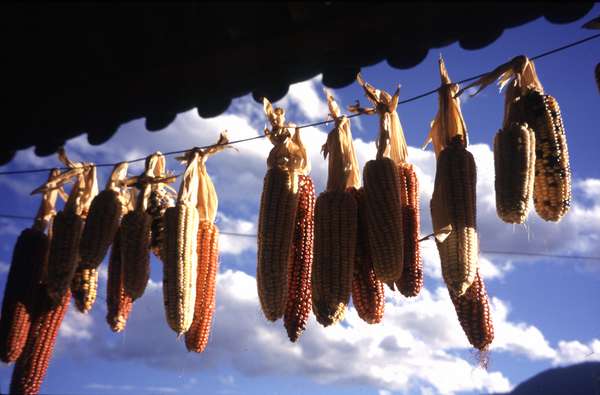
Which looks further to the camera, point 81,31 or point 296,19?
point 81,31

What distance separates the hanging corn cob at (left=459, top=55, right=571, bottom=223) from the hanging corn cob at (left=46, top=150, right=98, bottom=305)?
3068 mm

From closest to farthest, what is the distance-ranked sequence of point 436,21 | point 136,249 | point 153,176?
point 436,21, point 136,249, point 153,176

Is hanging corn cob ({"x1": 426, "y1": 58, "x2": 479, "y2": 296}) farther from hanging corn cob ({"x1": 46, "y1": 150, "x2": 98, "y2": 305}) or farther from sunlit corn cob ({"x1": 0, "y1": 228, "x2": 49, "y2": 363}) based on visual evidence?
sunlit corn cob ({"x1": 0, "y1": 228, "x2": 49, "y2": 363})

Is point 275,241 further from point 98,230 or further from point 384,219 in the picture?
point 98,230

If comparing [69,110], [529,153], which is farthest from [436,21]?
[69,110]

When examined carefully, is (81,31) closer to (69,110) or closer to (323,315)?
(69,110)

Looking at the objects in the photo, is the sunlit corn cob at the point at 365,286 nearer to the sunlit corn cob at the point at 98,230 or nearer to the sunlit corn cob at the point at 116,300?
the sunlit corn cob at the point at 116,300

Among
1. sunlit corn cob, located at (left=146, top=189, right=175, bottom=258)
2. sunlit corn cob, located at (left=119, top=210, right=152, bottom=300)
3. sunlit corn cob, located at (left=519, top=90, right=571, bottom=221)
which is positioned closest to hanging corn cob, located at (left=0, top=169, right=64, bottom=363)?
sunlit corn cob, located at (left=119, top=210, right=152, bottom=300)

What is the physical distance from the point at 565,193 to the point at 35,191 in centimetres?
430

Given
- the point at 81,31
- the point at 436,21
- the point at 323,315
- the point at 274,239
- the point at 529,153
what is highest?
the point at 81,31

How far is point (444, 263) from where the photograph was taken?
288cm

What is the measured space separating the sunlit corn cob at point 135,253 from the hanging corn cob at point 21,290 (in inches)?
32.2

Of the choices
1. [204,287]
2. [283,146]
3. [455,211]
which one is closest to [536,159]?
[455,211]

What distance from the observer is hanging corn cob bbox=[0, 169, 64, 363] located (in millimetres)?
3975
